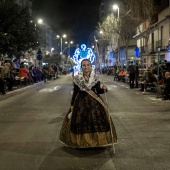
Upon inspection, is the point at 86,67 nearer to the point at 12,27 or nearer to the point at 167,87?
the point at 167,87

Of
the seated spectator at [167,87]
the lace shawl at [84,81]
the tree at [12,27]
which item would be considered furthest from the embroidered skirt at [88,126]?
the tree at [12,27]

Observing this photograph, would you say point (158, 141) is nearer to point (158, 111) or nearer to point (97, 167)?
point (97, 167)

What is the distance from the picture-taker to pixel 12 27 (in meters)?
27.7

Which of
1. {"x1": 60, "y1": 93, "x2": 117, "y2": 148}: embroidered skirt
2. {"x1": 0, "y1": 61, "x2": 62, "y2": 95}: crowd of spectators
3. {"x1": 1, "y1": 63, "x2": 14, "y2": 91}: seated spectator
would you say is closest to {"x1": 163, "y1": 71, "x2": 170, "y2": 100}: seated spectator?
{"x1": 0, "y1": 61, "x2": 62, "y2": 95}: crowd of spectators

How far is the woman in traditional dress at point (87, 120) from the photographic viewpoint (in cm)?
756

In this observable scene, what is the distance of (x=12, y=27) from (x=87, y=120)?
2128 cm

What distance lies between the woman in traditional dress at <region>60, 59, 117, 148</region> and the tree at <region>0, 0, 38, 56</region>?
19.1 meters

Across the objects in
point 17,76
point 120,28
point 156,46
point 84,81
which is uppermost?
point 120,28

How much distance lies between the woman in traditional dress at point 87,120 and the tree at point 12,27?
62.8ft

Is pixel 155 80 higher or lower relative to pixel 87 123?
higher

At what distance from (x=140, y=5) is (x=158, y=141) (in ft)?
119

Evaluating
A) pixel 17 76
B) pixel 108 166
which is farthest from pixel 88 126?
pixel 17 76

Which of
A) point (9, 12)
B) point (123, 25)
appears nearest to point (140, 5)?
point (123, 25)

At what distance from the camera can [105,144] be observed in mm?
7566
